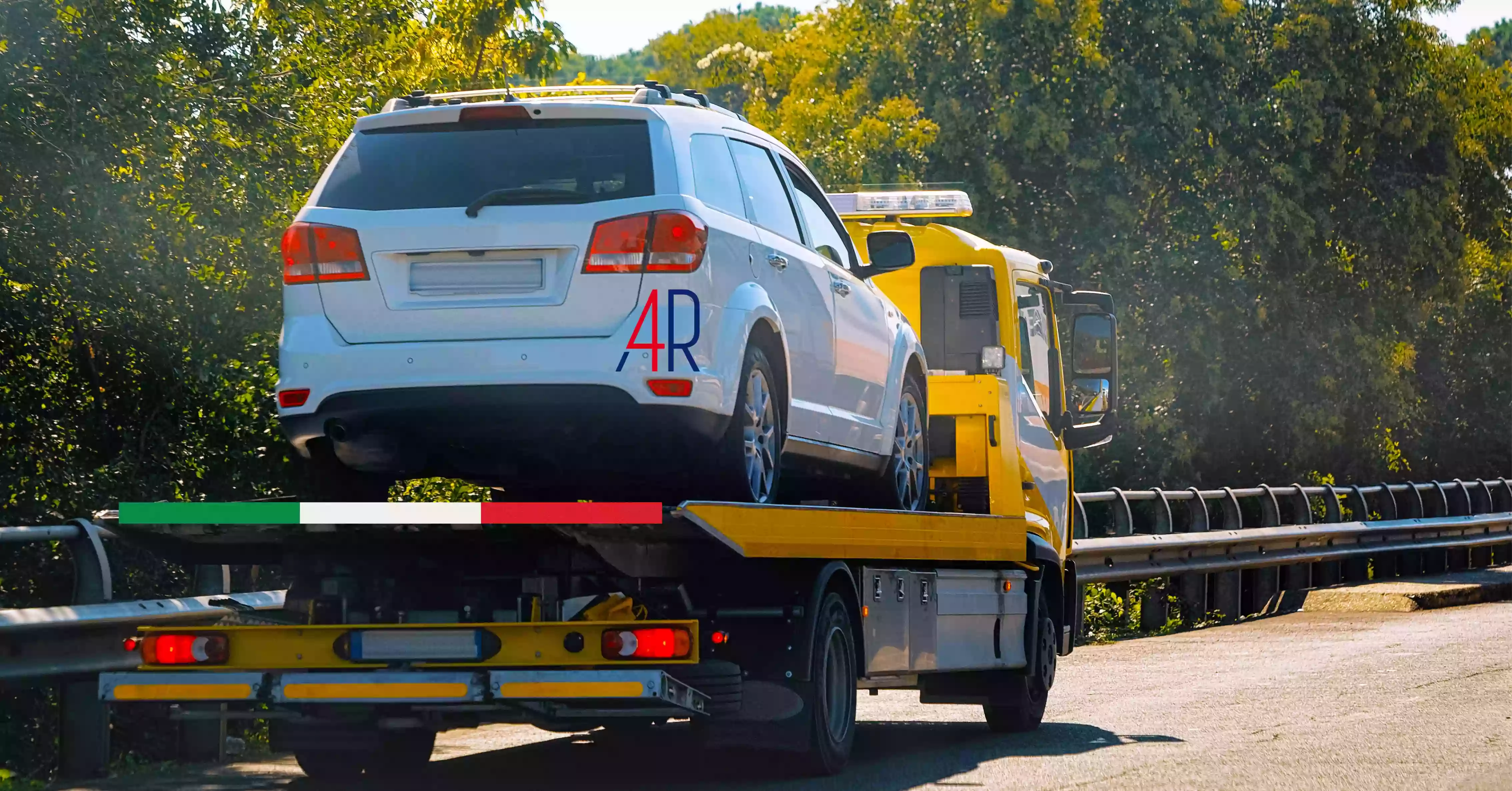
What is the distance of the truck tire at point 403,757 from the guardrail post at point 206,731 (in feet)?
2.62

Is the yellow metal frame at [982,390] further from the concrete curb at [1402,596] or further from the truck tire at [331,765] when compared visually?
the concrete curb at [1402,596]

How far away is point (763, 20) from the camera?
139750 mm

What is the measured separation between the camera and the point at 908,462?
10289mm

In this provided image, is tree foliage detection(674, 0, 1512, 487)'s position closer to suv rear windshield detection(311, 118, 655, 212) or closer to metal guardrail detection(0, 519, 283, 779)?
metal guardrail detection(0, 519, 283, 779)

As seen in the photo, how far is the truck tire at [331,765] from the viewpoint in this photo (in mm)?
8502

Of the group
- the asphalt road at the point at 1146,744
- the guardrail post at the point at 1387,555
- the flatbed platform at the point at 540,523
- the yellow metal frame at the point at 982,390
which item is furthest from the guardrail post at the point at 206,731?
the guardrail post at the point at 1387,555

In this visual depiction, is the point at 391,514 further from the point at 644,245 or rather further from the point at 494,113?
the point at 494,113

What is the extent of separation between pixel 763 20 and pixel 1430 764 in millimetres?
133940

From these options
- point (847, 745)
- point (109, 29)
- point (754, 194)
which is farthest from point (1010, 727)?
point (109, 29)

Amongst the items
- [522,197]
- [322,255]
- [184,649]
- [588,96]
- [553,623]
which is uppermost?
[588,96]

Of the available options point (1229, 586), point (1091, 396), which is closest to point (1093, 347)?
point (1091, 396)

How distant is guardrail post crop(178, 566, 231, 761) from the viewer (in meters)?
9.16

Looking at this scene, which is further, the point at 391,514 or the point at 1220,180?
the point at 1220,180

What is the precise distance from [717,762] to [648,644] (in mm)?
A: 2225
